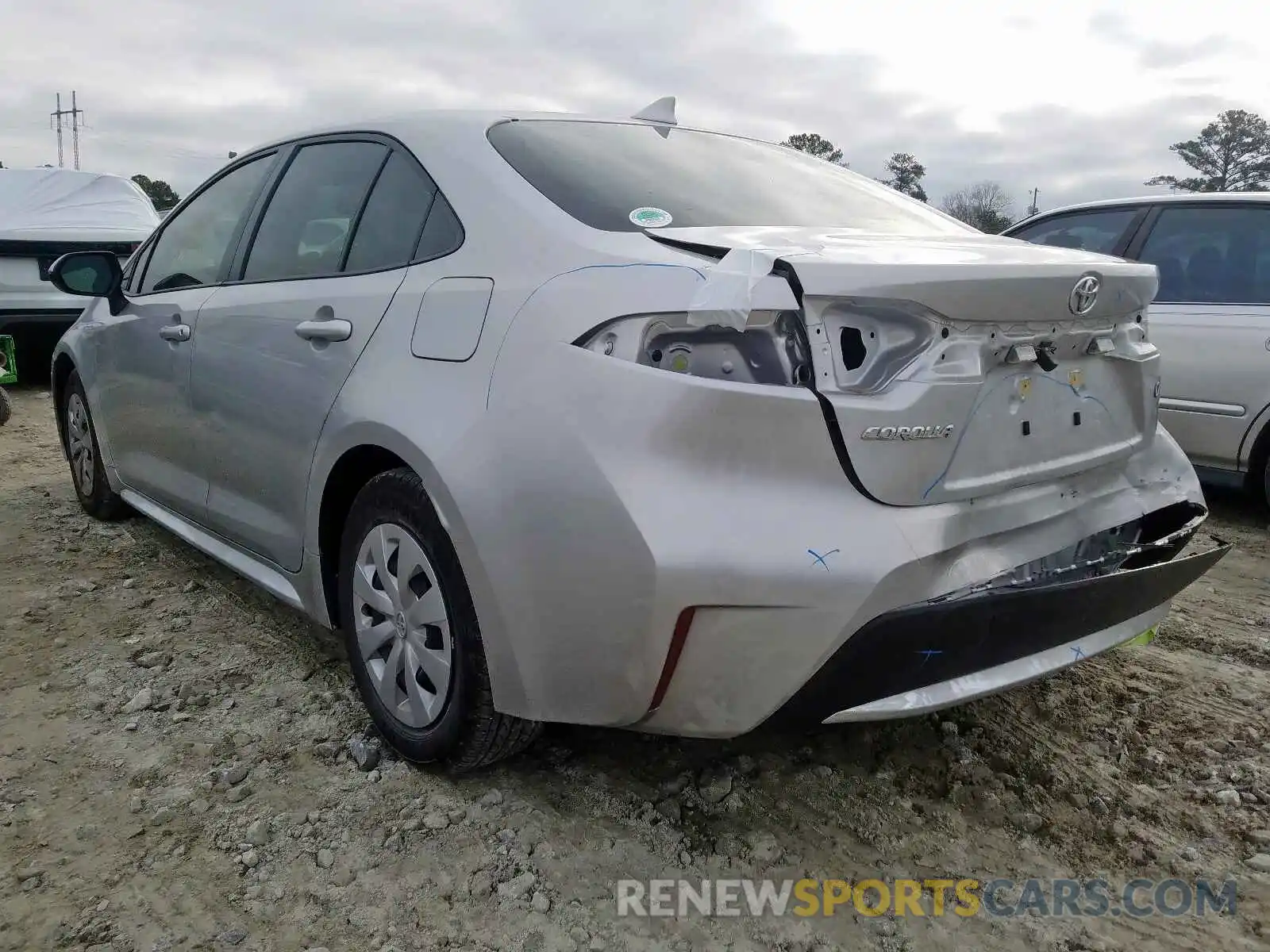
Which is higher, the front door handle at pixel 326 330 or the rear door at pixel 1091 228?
the rear door at pixel 1091 228

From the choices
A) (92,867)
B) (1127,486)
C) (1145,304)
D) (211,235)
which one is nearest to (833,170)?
(1145,304)

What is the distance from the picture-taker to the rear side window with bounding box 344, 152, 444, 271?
7.92 ft

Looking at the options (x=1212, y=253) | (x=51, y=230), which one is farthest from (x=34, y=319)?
(x=1212, y=253)

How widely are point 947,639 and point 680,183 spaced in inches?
46.8

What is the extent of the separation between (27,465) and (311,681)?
372 cm

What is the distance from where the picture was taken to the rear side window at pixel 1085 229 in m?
4.93

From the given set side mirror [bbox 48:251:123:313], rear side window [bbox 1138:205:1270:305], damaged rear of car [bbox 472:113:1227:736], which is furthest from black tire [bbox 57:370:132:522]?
rear side window [bbox 1138:205:1270:305]

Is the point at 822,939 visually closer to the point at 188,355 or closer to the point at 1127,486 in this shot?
the point at 1127,486

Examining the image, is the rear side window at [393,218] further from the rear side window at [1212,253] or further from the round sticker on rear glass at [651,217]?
the rear side window at [1212,253]

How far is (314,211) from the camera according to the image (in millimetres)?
2863

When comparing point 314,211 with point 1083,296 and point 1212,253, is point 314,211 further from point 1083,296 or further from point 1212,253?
point 1212,253

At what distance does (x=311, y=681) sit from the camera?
2887 mm

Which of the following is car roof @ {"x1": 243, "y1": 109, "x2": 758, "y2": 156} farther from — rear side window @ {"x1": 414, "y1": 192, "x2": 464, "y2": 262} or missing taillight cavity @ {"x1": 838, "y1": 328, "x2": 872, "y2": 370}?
missing taillight cavity @ {"x1": 838, "y1": 328, "x2": 872, "y2": 370}

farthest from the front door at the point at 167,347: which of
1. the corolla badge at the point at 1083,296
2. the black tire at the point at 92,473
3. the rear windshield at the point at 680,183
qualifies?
the corolla badge at the point at 1083,296
